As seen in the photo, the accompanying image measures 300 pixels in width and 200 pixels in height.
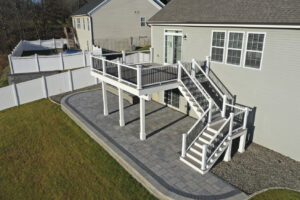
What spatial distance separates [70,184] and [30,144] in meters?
4.58

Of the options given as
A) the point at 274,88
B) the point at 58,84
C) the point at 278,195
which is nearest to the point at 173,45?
the point at 274,88

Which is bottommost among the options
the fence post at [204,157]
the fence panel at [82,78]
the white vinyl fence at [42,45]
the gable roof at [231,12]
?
the fence post at [204,157]

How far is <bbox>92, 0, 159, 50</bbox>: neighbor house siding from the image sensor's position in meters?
25.8

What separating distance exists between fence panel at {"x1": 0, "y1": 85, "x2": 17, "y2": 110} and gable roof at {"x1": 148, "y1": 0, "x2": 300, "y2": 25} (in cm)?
1105

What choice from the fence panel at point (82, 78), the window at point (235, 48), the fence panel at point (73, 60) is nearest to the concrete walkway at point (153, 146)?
the fence panel at point (82, 78)

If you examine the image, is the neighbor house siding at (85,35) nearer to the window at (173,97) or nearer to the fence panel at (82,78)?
the fence panel at (82,78)

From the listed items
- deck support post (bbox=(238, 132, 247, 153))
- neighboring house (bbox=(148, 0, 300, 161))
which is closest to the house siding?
neighboring house (bbox=(148, 0, 300, 161))

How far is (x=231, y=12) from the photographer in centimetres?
1068

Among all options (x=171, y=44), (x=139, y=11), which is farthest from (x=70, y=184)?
(x=139, y=11)

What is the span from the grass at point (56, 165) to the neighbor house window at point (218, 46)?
7.21 m

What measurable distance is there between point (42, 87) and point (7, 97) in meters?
2.42

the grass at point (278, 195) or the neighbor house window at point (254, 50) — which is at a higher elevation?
the neighbor house window at point (254, 50)

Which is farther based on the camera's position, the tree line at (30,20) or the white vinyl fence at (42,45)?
the tree line at (30,20)

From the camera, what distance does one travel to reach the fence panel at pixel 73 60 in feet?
71.4
